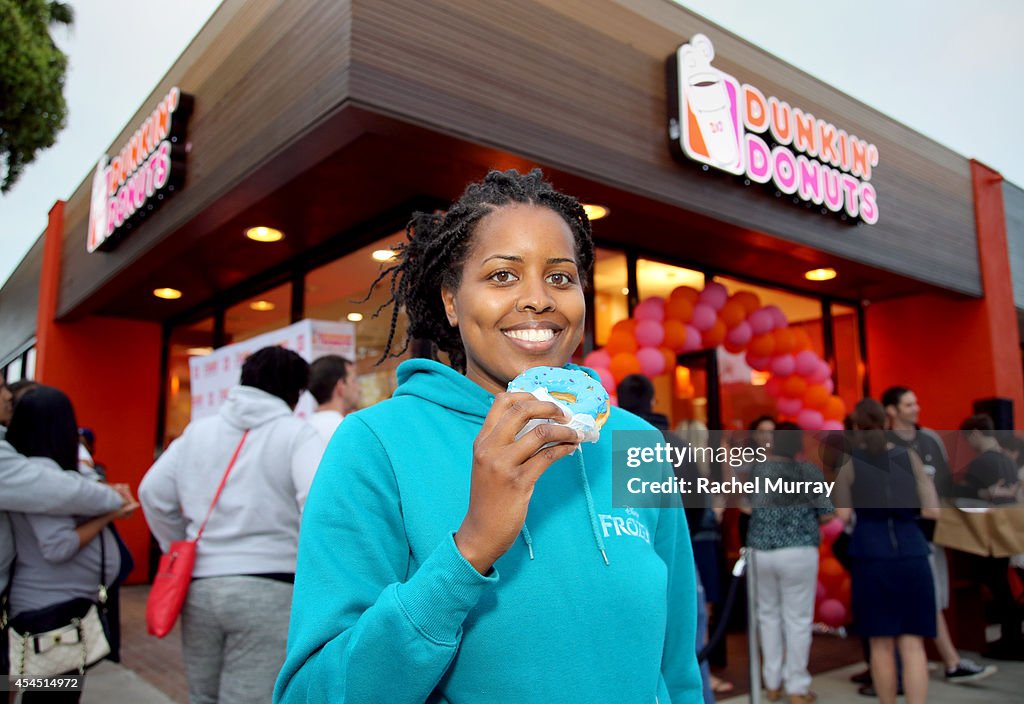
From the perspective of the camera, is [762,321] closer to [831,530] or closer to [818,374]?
[818,374]

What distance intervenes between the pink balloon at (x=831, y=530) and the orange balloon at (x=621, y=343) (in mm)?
1954

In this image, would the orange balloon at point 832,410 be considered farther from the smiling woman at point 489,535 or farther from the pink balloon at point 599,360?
the smiling woman at point 489,535

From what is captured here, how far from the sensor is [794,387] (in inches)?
267

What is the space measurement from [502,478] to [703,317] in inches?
218

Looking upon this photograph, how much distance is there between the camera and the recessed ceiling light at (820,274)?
7221 millimetres

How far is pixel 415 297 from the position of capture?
1.52m

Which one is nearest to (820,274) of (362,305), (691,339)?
(691,339)

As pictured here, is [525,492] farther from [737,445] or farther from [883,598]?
[883,598]

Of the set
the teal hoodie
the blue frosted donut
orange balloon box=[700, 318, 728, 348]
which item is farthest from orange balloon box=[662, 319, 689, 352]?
the blue frosted donut

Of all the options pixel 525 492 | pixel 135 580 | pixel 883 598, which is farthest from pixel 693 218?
pixel 135 580

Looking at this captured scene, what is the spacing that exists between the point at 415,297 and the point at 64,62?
13.3 meters

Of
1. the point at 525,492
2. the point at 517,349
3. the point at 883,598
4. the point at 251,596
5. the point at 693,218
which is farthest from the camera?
the point at 693,218

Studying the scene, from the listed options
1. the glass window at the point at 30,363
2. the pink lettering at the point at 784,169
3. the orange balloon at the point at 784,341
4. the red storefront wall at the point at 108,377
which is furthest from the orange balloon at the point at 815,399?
the glass window at the point at 30,363

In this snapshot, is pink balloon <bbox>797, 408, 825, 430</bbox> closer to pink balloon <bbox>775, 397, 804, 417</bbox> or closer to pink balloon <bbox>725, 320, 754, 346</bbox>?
pink balloon <bbox>775, 397, 804, 417</bbox>
